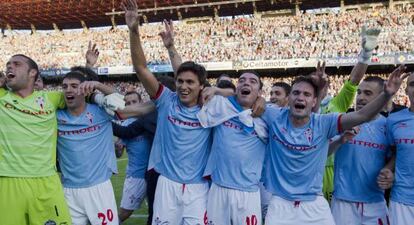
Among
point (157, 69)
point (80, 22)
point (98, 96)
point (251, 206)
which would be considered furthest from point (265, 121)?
point (80, 22)

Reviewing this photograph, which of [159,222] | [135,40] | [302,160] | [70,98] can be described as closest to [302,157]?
[302,160]

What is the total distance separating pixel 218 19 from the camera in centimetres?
4241

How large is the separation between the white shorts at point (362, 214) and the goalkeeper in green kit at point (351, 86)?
1.02m

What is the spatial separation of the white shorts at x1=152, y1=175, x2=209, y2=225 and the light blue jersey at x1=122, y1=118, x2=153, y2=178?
1717mm

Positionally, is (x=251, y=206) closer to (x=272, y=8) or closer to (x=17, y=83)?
(x=17, y=83)

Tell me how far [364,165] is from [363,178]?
0.13m

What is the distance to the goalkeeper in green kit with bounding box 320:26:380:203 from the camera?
4680 millimetres

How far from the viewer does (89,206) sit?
192 inches

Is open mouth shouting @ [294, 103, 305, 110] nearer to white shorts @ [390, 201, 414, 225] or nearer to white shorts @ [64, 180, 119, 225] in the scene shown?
white shorts @ [390, 201, 414, 225]

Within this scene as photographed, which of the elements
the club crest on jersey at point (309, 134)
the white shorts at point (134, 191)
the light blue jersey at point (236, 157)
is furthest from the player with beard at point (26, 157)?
the club crest on jersey at point (309, 134)

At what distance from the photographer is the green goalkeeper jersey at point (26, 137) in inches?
175

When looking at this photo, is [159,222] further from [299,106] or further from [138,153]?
[138,153]

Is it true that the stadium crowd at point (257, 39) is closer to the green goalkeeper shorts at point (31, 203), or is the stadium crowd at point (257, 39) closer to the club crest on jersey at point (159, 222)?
the club crest on jersey at point (159, 222)

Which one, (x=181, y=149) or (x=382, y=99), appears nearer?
(x=382, y=99)
